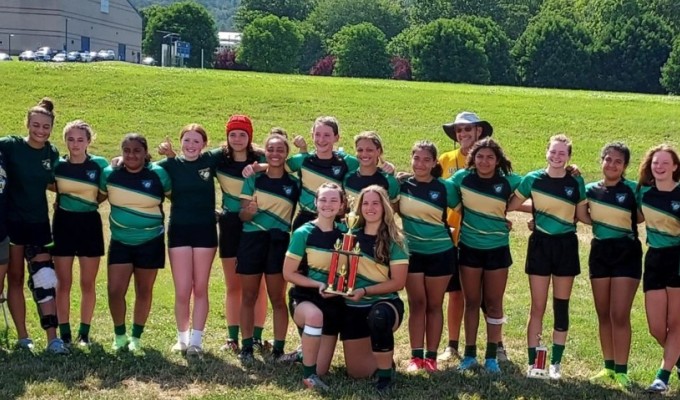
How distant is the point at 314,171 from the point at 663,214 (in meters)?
2.61

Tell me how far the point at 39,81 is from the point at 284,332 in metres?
21.3

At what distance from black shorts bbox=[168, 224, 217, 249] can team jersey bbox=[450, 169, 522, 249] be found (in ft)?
6.44

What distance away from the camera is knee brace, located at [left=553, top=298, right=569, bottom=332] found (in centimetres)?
643

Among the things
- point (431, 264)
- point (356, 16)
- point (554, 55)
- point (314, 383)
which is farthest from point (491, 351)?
point (356, 16)

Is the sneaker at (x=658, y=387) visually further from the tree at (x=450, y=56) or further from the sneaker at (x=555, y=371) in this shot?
the tree at (x=450, y=56)

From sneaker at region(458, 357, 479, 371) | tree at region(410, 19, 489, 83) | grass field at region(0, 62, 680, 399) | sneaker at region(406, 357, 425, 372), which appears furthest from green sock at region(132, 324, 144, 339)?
tree at region(410, 19, 489, 83)

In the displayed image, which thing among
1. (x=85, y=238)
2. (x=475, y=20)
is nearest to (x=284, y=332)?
(x=85, y=238)

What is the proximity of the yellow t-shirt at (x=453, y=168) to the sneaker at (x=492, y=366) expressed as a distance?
961mm

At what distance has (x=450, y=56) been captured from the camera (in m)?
58.7

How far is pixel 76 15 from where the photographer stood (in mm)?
87000

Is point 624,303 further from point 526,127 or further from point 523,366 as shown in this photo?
point 526,127

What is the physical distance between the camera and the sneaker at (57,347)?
6570 mm

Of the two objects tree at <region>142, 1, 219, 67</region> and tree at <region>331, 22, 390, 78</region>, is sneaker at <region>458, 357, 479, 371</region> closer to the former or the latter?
tree at <region>331, 22, 390, 78</region>

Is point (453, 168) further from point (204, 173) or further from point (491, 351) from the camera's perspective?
point (204, 173)
